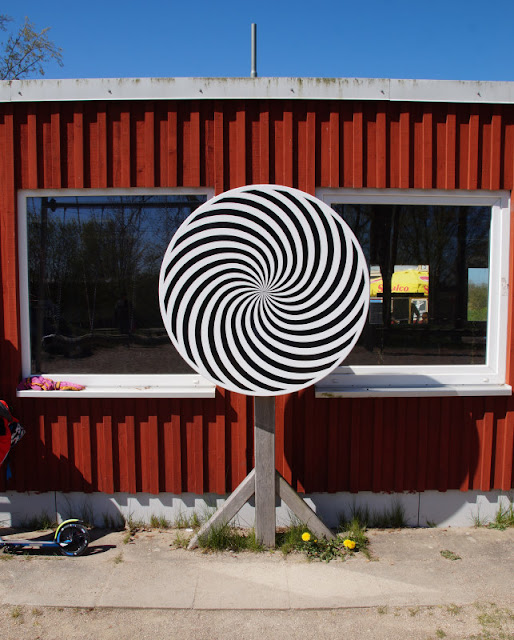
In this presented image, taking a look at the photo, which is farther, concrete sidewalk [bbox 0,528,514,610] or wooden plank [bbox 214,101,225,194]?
wooden plank [bbox 214,101,225,194]

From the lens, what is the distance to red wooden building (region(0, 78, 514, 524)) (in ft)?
13.3

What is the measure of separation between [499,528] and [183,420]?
2.69m

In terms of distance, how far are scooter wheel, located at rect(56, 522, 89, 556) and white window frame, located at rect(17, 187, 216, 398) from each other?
96 cm

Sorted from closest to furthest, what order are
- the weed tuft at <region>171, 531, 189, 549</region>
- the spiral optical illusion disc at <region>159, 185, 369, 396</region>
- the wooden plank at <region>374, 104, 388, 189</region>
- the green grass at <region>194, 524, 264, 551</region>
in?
the spiral optical illusion disc at <region>159, 185, 369, 396</region> → the green grass at <region>194, 524, 264, 551</region> → the weed tuft at <region>171, 531, 189, 549</region> → the wooden plank at <region>374, 104, 388, 189</region>

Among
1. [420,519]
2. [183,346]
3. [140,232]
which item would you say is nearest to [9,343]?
[140,232]

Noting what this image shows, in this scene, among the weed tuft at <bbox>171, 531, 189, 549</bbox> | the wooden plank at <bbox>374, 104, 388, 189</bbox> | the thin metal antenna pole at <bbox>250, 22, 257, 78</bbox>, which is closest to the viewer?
the weed tuft at <bbox>171, 531, 189, 549</bbox>

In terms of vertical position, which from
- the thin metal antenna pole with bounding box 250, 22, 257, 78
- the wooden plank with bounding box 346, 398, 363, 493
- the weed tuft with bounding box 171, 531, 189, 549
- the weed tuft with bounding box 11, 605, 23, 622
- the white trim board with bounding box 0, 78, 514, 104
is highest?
the thin metal antenna pole with bounding box 250, 22, 257, 78

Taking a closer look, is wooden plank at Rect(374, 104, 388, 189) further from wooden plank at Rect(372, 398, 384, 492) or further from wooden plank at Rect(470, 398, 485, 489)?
wooden plank at Rect(470, 398, 485, 489)

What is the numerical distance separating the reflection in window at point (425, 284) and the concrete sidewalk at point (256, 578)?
1498 millimetres

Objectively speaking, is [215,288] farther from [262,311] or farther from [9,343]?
[9,343]

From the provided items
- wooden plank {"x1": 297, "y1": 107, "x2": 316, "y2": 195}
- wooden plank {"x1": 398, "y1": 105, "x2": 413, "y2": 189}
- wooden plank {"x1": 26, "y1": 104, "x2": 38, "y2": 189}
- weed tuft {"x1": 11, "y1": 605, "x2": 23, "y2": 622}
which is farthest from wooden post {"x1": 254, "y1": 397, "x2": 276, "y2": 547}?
wooden plank {"x1": 26, "y1": 104, "x2": 38, "y2": 189}

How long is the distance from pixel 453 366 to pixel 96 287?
302cm

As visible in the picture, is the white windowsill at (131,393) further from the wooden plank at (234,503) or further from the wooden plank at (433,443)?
the wooden plank at (433,443)

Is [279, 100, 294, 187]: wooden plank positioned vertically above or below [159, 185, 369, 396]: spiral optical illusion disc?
above
